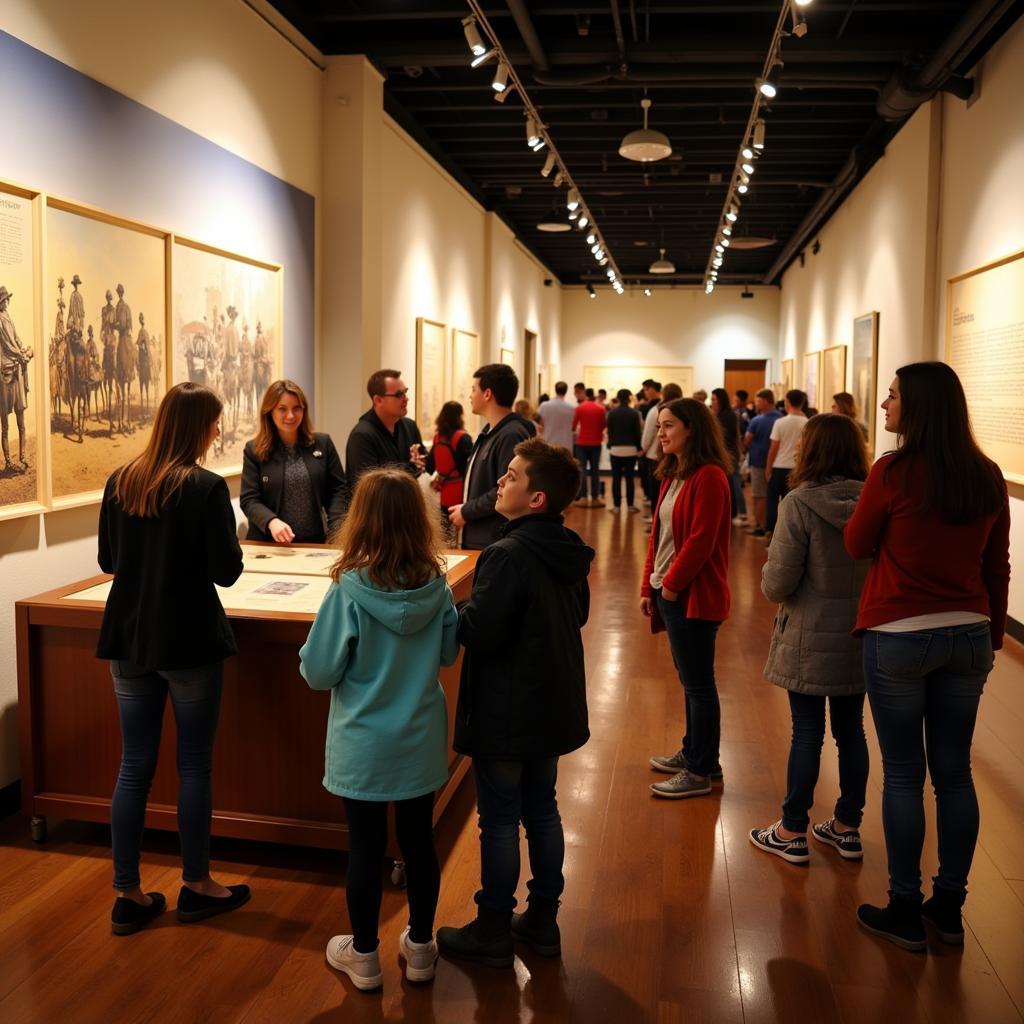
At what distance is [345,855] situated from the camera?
135 inches

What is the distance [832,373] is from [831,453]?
9.93 meters

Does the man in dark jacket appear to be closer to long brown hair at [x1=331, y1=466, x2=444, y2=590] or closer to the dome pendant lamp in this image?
long brown hair at [x1=331, y1=466, x2=444, y2=590]

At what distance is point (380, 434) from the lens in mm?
5109

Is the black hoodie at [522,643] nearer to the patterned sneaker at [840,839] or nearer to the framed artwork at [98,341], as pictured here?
the patterned sneaker at [840,839]

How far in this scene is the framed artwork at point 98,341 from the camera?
3.84m

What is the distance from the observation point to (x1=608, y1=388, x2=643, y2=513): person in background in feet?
45.1

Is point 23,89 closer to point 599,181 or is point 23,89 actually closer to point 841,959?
point 841,959

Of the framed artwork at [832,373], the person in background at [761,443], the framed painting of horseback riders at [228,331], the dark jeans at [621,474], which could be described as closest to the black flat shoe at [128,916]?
the framed painting of horseback riders at [228,331]

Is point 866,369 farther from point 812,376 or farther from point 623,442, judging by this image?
point 812,376

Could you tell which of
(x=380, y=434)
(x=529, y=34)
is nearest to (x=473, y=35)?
(x=529, y=34)

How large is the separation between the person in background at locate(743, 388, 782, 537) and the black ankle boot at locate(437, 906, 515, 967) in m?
8.80

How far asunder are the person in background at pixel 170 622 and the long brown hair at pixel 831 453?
1.72 metres

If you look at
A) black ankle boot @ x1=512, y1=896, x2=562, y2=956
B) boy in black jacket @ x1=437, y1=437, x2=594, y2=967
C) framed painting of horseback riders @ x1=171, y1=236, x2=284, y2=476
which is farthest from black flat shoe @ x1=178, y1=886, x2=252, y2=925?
framed painting of horseback riders @ x1=171, y1=236, x2=284, y2=476

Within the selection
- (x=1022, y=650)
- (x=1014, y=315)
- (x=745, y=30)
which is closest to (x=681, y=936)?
(x=1022, y=650)
